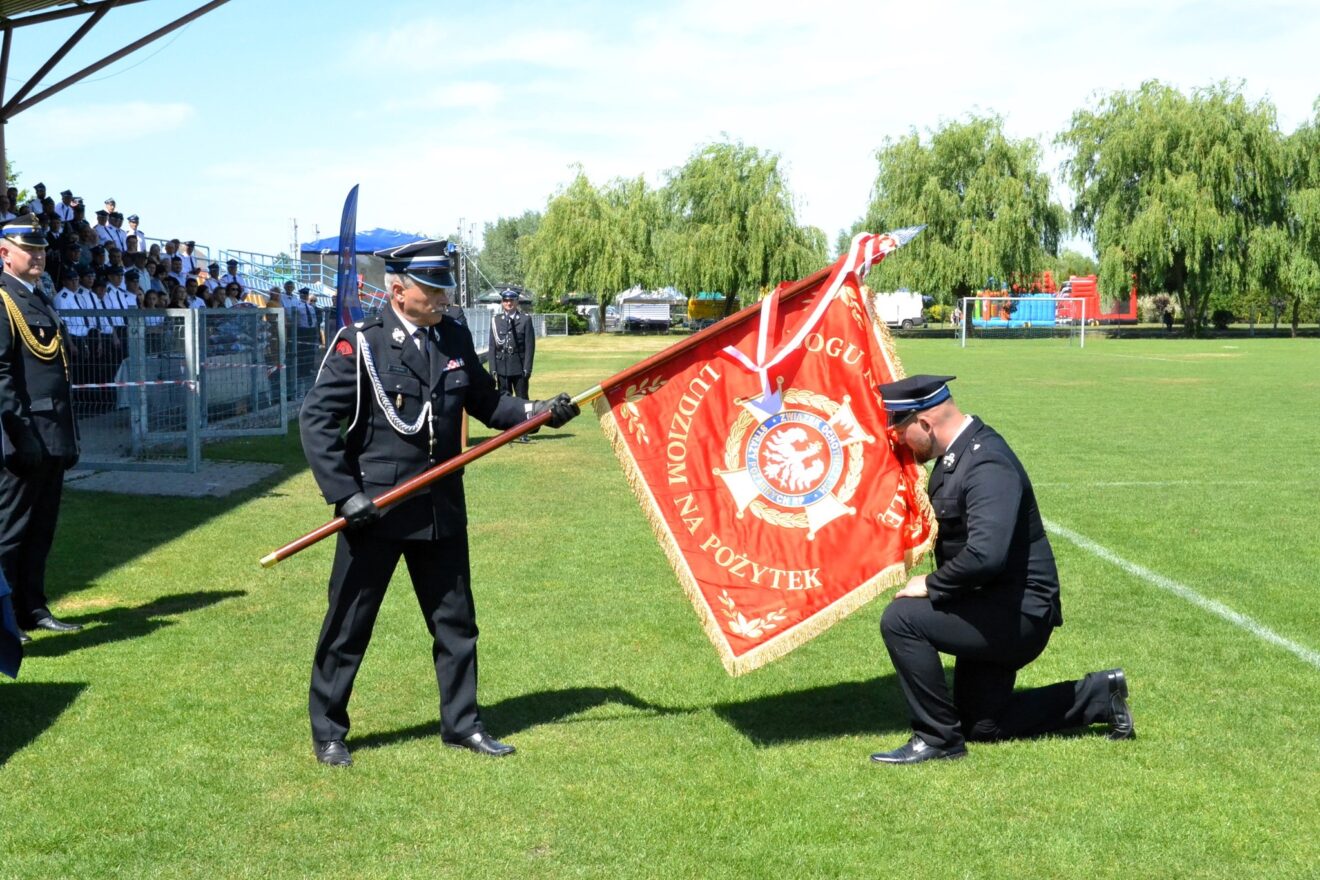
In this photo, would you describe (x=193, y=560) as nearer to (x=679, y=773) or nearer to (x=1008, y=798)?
(x=679, y=773)

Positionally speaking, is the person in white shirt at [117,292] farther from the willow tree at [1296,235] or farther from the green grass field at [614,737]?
the willow tree at [1296,235]

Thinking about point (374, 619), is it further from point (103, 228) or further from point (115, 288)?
point (103, 228)

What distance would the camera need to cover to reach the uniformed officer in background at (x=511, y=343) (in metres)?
17.1

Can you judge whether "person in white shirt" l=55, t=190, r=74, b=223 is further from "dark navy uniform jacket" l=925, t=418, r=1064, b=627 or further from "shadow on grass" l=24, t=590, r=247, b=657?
"dark navy uniform jacket" l=925, t=418, r=1064, b=627

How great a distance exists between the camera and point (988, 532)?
16.3 feet

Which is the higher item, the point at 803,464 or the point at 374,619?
the point at 803,464

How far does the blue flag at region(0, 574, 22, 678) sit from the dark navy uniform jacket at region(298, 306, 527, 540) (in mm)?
1493

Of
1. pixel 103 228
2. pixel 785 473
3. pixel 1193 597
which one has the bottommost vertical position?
pixel 1193 597

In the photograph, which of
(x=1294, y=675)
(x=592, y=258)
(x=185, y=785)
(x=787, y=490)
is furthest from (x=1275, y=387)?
(x=592, y=258)

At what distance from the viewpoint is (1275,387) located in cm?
2675

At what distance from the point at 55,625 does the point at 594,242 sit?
219 feet

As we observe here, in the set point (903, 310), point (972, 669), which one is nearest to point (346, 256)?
point (972, 669)

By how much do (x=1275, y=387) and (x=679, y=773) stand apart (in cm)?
2485

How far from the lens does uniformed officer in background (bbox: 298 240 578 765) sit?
5.16m
